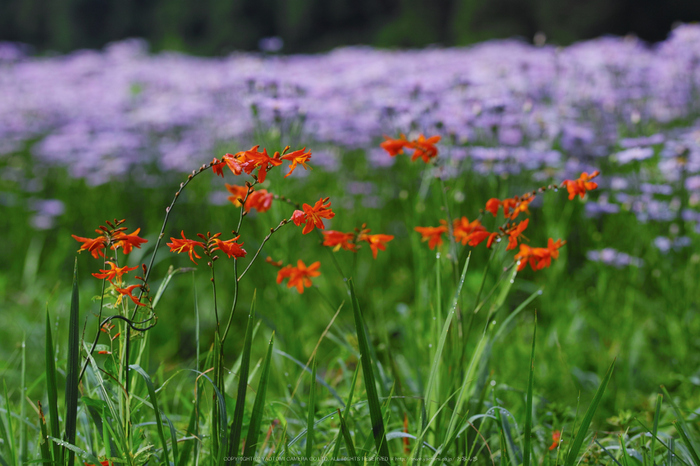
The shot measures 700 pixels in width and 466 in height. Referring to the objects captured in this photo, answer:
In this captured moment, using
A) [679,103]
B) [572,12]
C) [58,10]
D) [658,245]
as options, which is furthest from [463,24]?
[58,10]

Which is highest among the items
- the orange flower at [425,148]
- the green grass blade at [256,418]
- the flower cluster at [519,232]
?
the orange flower at [425,148]

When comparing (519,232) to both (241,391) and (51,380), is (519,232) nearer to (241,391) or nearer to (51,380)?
(241,391)

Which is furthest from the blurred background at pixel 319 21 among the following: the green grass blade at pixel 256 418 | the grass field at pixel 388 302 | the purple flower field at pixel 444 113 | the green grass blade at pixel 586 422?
the green grass blade at pixel 256 418

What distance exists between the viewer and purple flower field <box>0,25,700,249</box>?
2604 mm

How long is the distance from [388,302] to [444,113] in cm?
110

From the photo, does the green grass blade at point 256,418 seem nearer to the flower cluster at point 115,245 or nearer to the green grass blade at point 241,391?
the green grass blade at point 241,391

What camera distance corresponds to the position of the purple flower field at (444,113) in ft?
8.54

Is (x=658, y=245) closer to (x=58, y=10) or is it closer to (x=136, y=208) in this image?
(x=136, y=208)

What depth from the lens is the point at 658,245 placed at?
2340 mm

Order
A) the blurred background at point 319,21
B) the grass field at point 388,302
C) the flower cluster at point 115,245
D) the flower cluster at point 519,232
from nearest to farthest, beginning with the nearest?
the flower cluster at point 115,245
the grass field at point 388,302
the flower cluster at point 519,232
the blurred background at point 319,21

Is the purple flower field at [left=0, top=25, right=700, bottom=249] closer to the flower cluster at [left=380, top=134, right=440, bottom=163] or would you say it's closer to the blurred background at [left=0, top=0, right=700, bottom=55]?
the flower cluster at [left=380, top=134, right=440, bottom=163]

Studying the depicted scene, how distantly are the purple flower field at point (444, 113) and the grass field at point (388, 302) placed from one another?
0.13 feet

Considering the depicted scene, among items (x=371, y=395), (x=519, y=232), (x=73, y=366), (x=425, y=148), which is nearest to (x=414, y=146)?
(x=425, y=148)

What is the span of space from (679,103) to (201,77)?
4824 mm
